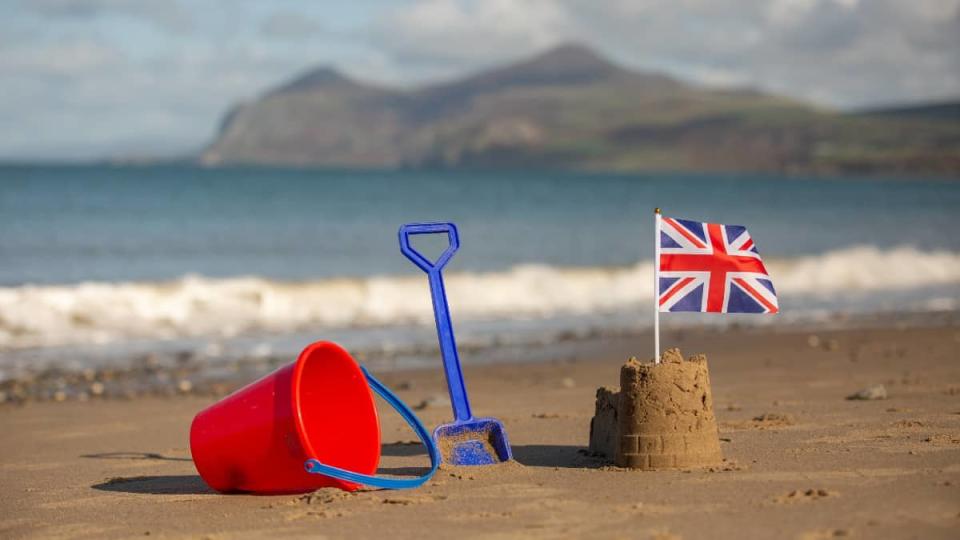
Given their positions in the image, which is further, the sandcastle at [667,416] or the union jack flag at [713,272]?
the union jack flag at [713,272]

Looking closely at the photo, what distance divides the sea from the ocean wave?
5 cm

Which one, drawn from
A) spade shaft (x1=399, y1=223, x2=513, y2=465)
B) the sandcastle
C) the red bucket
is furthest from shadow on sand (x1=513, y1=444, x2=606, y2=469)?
the red bucket

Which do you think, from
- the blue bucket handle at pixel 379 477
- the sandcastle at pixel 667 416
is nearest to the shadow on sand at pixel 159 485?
the blue bucket handle at pixel 379 477

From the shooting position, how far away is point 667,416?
722 cm

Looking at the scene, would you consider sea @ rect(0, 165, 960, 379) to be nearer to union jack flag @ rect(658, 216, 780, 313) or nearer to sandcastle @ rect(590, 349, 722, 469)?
union jack flag @ rect(658, 216, 780, 313)

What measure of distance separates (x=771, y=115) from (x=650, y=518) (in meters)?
197

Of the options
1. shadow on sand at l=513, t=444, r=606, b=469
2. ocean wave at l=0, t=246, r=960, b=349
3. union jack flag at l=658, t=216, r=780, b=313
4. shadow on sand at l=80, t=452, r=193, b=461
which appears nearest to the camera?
union jack flag at l=658, t=216, r=780, b=313

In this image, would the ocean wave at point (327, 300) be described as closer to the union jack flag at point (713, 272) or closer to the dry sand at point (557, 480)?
the dry sand at point (557, 480)

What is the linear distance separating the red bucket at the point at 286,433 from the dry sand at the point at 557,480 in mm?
172

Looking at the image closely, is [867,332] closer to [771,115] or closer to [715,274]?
[715,274]

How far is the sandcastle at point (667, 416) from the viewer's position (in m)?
7.18

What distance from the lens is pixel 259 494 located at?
736 centimetres

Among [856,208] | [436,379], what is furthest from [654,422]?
[856,208]

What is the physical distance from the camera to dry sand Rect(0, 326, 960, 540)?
6.14 m
